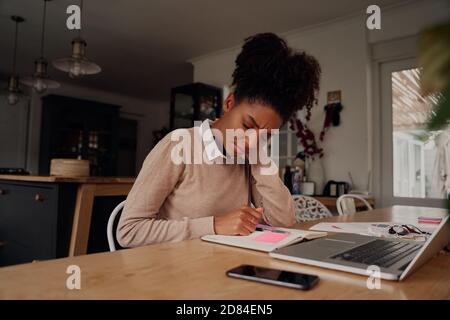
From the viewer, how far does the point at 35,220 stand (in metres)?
2.00

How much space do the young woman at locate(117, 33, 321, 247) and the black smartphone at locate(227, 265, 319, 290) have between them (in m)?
0.35

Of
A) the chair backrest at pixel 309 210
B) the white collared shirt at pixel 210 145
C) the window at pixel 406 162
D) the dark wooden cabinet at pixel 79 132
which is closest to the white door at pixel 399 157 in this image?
the window at pixel 406 162

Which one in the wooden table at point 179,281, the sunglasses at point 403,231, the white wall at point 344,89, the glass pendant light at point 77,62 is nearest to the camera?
the wooden table at point 179,281

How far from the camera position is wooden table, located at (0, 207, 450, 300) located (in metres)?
0.45

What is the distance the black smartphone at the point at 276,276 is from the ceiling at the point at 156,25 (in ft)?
9.27

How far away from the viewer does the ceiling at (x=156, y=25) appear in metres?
3.01

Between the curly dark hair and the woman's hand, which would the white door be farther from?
the woman's hand

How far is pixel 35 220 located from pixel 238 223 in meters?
1.64

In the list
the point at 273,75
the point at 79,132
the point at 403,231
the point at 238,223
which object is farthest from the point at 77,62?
the point at 79,132

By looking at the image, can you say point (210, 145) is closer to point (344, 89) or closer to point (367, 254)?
point (367, 254)

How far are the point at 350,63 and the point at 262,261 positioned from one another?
2.96 metres

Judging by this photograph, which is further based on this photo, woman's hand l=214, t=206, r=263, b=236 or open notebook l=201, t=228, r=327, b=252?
woman's hand l=214, t=206, r=263, b=236

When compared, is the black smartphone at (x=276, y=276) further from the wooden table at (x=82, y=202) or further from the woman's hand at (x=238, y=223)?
the wooden table at (x=82, y=202)

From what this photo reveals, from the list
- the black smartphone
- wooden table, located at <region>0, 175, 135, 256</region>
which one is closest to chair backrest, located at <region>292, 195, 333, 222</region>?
wooden table, located at <region>0, 175, 135, 256</region>
